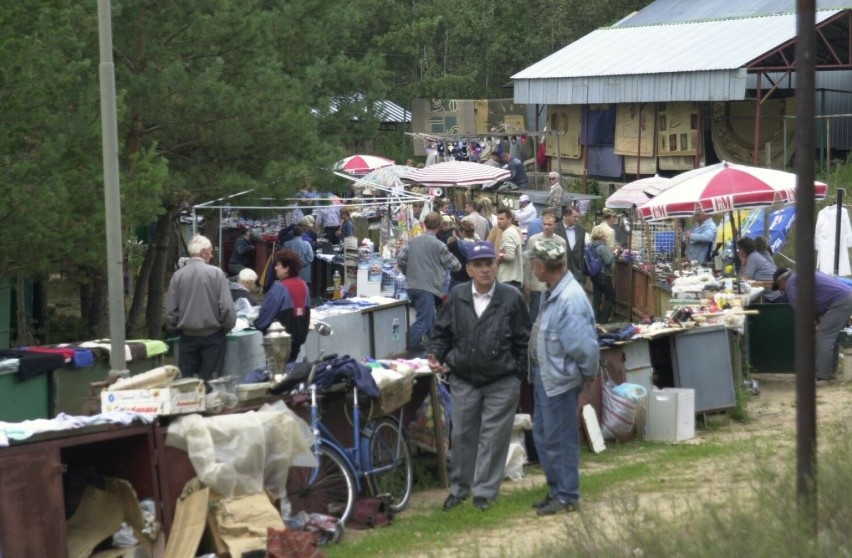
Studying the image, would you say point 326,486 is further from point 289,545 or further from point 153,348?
point 153,348

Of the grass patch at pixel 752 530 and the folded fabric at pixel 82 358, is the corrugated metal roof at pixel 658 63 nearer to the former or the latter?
the folded fabric at pixel 82 358

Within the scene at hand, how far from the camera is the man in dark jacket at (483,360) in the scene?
8656mm

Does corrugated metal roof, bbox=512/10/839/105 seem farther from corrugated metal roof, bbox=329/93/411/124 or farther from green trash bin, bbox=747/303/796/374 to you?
green trash bin, bbox=747/303/796/374

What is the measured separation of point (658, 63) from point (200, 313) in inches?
885

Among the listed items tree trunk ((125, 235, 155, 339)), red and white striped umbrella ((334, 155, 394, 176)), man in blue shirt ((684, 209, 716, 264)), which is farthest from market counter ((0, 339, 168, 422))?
red and white striped umbrella ((334, 155, 394, 176))

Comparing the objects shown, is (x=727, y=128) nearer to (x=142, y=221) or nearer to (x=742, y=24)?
(x=742, y=24)

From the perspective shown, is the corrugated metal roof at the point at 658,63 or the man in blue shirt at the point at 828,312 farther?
the corrugated metal roof at the point at 658,63

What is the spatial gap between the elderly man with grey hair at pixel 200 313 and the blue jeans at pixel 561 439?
3.75 meters

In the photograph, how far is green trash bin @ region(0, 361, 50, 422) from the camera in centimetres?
1015

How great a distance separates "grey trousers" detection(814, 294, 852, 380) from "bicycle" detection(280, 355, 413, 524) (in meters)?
6.27

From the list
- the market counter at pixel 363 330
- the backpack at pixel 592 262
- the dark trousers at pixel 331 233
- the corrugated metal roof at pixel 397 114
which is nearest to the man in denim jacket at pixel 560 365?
the market counter at pixel 363 330

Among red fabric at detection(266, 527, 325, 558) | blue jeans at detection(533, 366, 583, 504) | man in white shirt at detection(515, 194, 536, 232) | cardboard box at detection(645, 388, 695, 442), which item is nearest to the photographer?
red fabric at detection(266, 527, 325, 558)

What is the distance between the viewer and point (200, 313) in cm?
1114

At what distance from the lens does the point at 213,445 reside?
7.63 meters
